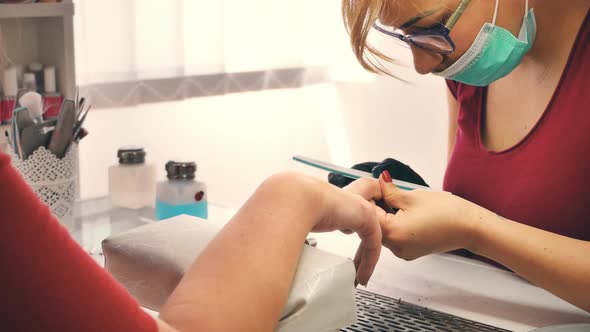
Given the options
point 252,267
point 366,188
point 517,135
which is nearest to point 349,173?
point 366,188

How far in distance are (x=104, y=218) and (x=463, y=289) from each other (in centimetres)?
70

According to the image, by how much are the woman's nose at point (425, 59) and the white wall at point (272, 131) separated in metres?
0.95

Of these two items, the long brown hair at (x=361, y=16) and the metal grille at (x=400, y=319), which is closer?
the metal grille at (x=400, y=319)

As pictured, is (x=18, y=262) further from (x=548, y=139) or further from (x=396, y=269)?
(x=548, y=139)

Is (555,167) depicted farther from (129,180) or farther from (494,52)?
(129,180)

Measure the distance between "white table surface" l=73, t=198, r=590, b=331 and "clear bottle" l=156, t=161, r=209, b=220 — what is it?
0.12m

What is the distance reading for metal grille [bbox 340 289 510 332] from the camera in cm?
83

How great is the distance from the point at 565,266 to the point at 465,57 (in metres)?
0.38

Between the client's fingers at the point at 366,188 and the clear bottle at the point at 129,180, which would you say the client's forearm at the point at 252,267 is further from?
the clear bottle at the point at 129,180

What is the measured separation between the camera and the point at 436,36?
1.07 metres

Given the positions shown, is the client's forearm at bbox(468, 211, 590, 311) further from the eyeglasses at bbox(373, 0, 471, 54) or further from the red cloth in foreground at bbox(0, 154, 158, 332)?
the red cloth in foreground at bbox(0, 154, 158, 332)

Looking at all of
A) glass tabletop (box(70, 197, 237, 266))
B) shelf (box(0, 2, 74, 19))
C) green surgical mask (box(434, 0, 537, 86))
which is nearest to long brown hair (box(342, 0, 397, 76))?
green surgical mask (box(434, 0, 537, 86))

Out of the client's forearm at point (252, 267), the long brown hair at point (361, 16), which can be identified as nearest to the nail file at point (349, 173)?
the long brown hair at point (361, 16)

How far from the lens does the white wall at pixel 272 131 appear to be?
1.85 metres
